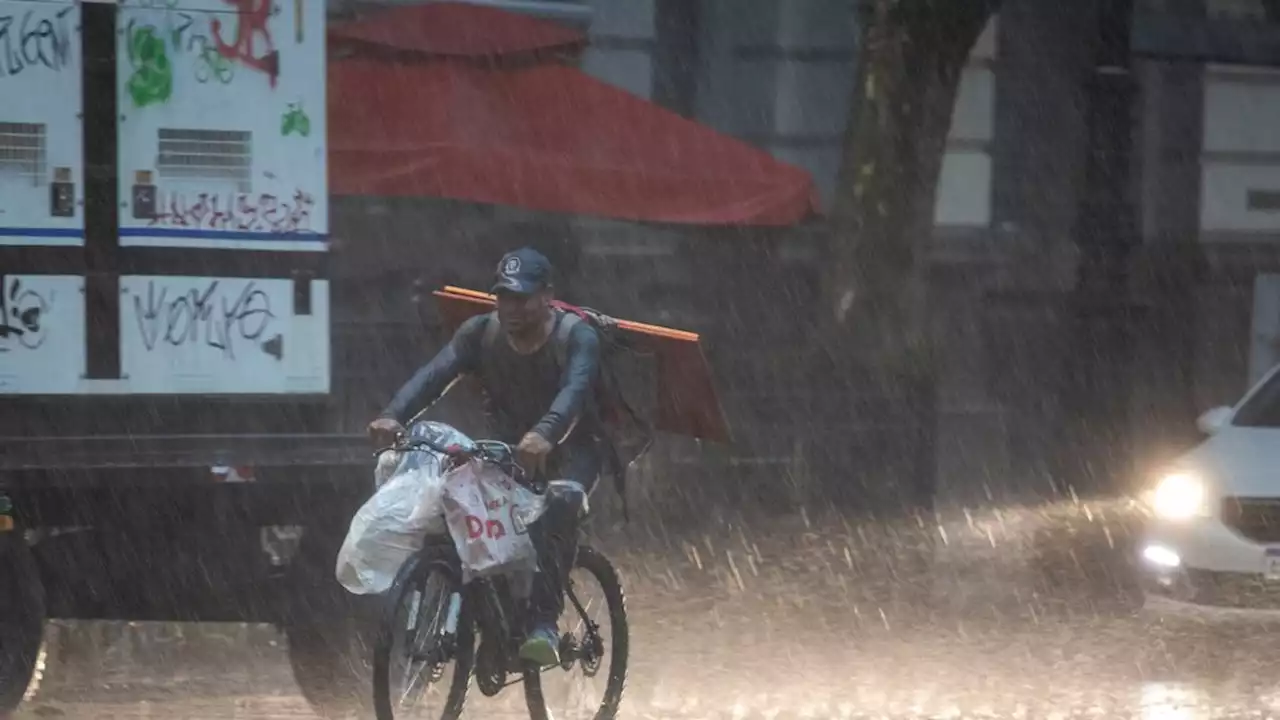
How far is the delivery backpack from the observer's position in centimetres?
639

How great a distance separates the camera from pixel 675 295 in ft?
47.7

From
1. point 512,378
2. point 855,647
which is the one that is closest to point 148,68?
point 512,378

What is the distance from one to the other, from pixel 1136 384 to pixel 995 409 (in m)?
1.21

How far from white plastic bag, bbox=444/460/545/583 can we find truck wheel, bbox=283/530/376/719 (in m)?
1.19

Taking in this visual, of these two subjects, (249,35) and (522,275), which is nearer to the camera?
(522,275)

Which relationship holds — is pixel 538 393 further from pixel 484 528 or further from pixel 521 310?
pixel 484 528

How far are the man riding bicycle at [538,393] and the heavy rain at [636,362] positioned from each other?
2 centimetres

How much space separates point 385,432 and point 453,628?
2.22 feet

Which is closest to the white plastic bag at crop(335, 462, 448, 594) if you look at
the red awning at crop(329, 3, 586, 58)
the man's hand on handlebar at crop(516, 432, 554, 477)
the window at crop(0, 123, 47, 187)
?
the man's hand on handlebar at crop(516, 432, 554, 477)

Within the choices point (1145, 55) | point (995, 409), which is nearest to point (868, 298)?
point (995, 409)

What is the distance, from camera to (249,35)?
7312 millimetres

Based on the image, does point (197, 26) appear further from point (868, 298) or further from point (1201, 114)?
point (1201, 114)

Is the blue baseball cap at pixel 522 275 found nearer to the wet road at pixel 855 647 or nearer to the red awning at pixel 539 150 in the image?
the wet road at pixel 855 647

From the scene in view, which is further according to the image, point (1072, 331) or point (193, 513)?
point (1072, 331)
